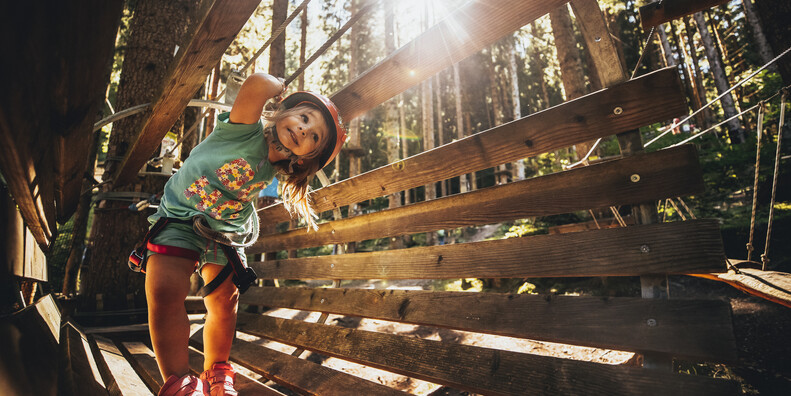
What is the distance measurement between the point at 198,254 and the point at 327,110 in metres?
1.00

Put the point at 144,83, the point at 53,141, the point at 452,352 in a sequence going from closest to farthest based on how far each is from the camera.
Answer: the point at 53,141, the point at 452,352, the point at 144,83

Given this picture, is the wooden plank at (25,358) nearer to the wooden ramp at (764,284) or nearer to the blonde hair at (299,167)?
the blonde hair at (299,167)

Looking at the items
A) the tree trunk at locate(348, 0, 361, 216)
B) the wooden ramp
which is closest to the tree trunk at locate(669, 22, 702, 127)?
the tree trunk at locate(348, 0, 361, 216)

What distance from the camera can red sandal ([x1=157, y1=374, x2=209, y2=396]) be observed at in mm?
1361

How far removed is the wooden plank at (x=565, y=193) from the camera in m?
1.29

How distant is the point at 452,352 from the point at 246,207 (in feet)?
4.55

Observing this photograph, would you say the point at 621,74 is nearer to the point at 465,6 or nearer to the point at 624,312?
the point at 465,6

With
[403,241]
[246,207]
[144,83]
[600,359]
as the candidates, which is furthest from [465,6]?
[403,241]

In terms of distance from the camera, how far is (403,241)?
17.1 m

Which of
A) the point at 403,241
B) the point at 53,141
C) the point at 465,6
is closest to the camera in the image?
the point at 53,141

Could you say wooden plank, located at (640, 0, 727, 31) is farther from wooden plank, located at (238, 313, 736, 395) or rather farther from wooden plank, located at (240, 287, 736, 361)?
wooden plank, located at (238, 313, 736, 395)

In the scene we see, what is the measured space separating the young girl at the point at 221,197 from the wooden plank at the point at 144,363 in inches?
14.6

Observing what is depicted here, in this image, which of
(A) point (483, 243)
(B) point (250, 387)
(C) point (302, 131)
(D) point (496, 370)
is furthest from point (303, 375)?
(C) point (302, 131)

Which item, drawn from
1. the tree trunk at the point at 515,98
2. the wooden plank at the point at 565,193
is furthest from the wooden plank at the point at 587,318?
the tree trunk at the point at 515,98
